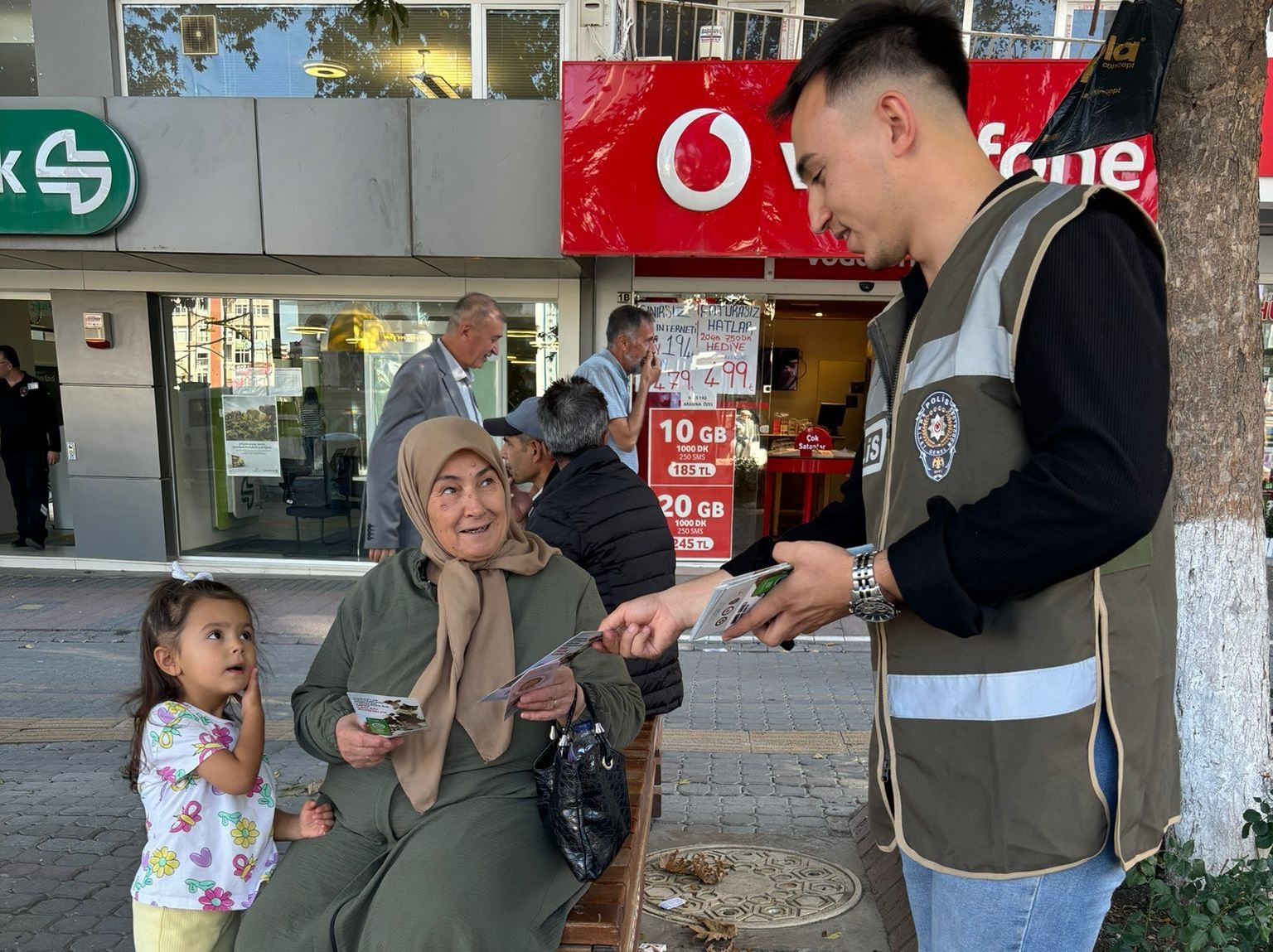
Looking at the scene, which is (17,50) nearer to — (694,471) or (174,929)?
(694,471)

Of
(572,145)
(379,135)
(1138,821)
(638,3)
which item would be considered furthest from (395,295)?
(1138,821)

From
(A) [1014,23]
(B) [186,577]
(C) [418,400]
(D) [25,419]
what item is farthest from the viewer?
(D) [25,419]

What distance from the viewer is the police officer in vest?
3.52 ft

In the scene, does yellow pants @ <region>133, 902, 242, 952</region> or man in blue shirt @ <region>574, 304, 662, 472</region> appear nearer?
yellow pants @ <region>133, 902, 242, 952</region>

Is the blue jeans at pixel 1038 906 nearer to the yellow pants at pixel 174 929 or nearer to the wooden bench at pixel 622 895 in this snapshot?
the wooden bench at pixel 622 895

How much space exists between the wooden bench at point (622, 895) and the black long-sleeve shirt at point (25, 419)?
934cm

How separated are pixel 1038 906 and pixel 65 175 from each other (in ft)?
27.8

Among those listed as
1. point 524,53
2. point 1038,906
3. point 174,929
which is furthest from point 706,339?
point 1038,906

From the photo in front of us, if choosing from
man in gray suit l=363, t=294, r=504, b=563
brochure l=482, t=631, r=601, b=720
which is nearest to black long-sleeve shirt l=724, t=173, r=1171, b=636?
brochure l=482, t=631, r=601, b=720

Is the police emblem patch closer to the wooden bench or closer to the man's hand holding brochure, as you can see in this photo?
the man's hand holding brochure

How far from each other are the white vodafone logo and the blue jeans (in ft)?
19.1

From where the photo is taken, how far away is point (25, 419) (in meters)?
9.35

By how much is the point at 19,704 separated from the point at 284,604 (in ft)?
8.04

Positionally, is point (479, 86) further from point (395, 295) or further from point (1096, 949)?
point (1096, 949)
